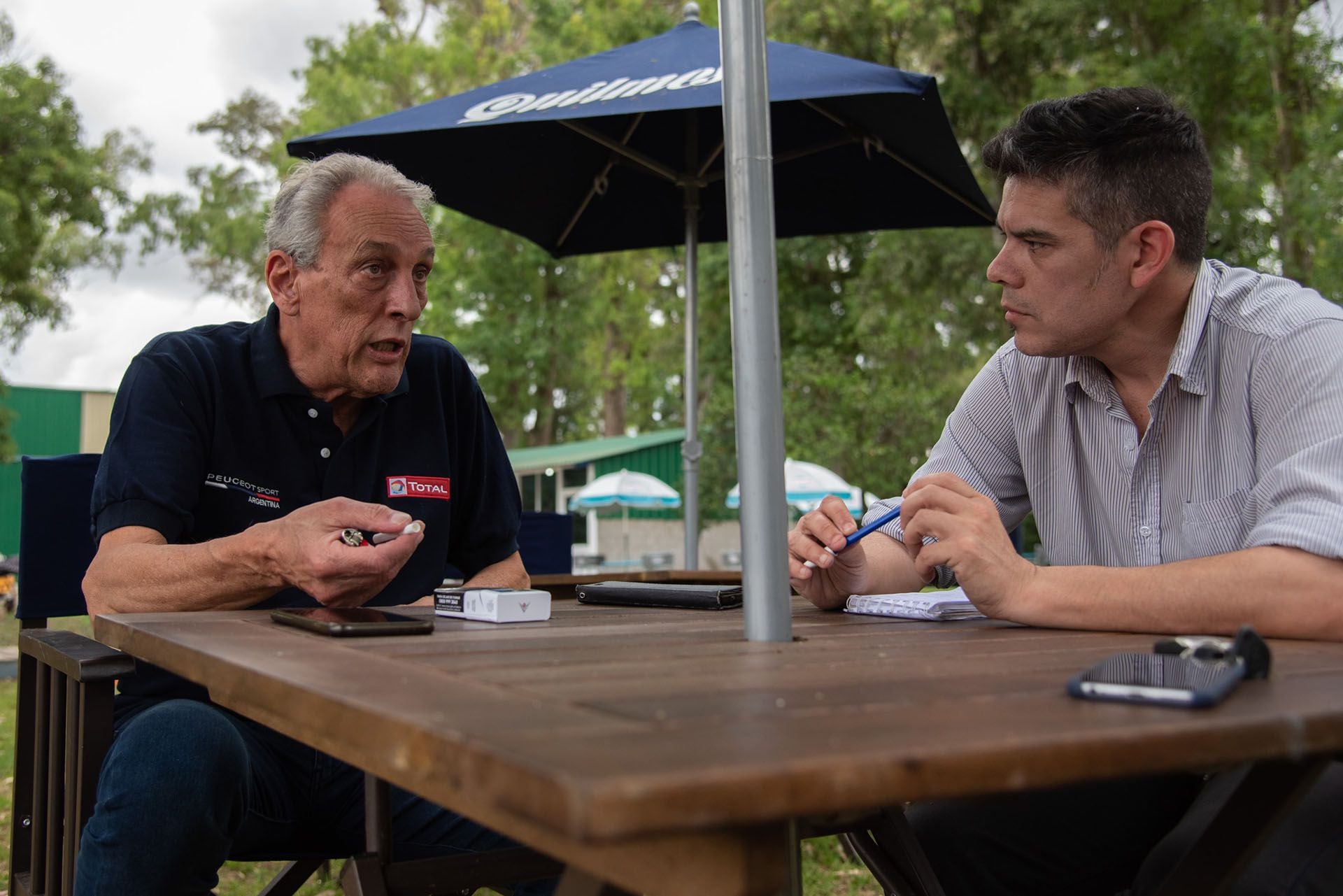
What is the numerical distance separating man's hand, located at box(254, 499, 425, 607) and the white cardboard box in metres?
0.11

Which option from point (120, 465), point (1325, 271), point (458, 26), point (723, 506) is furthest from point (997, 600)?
point (458, 26)

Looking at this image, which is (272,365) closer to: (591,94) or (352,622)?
(352,622)

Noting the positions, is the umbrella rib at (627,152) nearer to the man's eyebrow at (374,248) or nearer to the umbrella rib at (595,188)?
the umbrella rib at (595,188)

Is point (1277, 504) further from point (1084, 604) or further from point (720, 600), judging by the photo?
point (720, 600)

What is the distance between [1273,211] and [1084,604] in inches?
533

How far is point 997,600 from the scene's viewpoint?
1.54 meters

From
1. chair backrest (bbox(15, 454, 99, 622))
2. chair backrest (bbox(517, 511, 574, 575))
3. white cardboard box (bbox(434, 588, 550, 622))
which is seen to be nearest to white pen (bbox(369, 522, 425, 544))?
white cardboard box (bbox(434, 588, 550, 622))

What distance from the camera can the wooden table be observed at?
0.60 m

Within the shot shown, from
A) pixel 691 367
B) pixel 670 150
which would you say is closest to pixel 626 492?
pixel 691 367

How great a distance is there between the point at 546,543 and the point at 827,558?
7.58ft

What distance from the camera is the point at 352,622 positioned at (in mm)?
1374

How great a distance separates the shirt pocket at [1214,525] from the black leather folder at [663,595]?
29.0 inches

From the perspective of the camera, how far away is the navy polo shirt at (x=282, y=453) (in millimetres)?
1989

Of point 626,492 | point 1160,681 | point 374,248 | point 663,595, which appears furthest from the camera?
point 626,492
